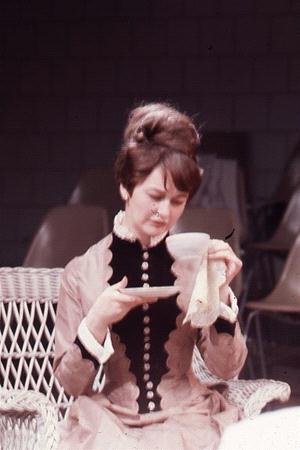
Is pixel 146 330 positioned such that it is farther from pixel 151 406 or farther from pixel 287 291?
pixel 287 291

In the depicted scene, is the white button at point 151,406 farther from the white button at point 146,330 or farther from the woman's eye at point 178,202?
the woman's eye at point 178,202

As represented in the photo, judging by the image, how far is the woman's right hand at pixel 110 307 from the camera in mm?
1431

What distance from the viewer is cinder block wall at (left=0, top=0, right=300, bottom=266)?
4.89 meters

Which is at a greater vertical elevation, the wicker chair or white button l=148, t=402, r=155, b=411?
white button l=148, t=402, r=155, b=411

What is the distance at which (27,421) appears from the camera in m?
1.75

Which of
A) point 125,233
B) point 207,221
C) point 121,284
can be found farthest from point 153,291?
point 207,221

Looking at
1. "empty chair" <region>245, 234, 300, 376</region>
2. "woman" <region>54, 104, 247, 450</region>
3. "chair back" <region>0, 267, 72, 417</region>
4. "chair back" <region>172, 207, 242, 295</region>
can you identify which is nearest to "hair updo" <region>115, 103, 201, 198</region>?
"woman" <region>54, 104, 247, 450</region>

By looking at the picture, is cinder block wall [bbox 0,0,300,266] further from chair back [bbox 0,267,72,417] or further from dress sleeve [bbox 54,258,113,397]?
dress sleeve [bbox 54,258,113,397]

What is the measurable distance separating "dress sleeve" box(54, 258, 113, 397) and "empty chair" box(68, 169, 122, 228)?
2848 millimetres

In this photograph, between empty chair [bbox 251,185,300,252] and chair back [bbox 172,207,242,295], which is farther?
empty chair [bbox 251,185,300,252]

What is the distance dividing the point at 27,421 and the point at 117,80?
3461 mm

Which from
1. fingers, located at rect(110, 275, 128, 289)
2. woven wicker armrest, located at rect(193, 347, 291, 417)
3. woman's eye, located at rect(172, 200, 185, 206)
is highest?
woman's eye, located at rect(172, 200, 185, 206)

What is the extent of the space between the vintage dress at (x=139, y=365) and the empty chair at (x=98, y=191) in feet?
9.39

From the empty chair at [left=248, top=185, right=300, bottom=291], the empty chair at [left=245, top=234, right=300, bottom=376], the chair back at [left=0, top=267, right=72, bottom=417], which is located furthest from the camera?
the empty chair at [left=248, top=185, right=300, bottom=291]
